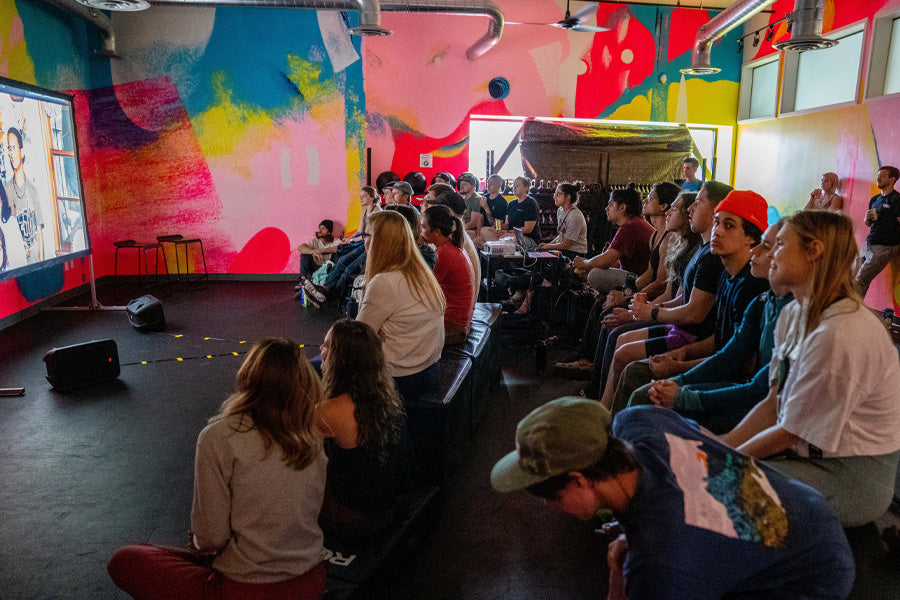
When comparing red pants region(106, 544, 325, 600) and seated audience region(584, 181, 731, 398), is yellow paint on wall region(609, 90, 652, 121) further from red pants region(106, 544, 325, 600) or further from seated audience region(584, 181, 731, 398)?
red pants region(106, 544, 325, 600)

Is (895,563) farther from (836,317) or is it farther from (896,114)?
(896,114)

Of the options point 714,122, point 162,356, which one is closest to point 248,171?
point 162,356

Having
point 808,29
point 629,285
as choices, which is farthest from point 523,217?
point 808,29

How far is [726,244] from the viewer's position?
2.80 m

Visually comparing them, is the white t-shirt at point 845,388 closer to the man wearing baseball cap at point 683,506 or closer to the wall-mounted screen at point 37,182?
the man wearing baseball cap at point 683,506

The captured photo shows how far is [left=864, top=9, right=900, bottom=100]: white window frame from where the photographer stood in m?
6.67

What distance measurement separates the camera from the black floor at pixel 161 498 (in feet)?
7.54

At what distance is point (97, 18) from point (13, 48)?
1.63m

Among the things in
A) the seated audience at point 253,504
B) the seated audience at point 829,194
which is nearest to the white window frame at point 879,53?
the seated audience at point 829,194

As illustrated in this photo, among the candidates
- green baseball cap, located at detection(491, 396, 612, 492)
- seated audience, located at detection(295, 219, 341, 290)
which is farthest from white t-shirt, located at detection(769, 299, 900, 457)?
seated audience, located at detection(295, 219, 341, 290)

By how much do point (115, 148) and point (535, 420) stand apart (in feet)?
28.6

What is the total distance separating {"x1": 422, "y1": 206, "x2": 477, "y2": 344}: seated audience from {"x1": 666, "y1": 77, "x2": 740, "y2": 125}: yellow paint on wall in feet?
22.5

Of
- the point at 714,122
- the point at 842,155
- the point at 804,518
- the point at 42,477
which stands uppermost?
the point at 714,122

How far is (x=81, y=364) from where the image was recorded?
171 inches
